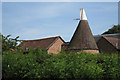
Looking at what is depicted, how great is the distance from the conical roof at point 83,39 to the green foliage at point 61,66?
17.5 meters

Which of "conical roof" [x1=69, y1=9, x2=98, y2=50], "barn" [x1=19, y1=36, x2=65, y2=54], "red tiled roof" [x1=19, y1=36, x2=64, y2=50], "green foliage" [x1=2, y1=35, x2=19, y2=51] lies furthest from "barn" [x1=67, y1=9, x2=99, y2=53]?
"green foliage" [x1=2, y1=35, x2=19, y2=51]

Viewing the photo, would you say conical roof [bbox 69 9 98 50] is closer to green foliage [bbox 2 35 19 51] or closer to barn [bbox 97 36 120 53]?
barn [bbox 97 36 120 53]

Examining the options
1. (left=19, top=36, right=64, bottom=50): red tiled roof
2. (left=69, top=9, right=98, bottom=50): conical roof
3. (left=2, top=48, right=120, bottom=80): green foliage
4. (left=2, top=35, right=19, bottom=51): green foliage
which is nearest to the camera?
(left=2, top=48, right=120, bottom=80): green foliage

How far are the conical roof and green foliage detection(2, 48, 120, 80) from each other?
17463 millimetres

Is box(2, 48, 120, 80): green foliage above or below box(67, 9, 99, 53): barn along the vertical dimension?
below

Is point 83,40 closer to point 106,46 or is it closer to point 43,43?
point 106,46

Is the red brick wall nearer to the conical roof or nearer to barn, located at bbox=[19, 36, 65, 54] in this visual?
barn, located at bbox=[19, 36, 65, 54]

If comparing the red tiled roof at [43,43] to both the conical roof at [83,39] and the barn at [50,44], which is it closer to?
the barn at [50,44]

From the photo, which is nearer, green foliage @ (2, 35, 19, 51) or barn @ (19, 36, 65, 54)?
green foliage @ (2, 35, 19, 51)

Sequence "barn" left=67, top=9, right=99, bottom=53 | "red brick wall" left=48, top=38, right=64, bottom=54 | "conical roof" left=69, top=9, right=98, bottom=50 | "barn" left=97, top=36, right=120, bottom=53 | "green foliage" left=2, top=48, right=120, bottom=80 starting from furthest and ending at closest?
"red brick wall" left=48, top=38, right=64, bottom=54, "barn" left=97, top=36, right=120, bottom=53, "conical roof" left=69, top=9, right=98, bottom=50, "barn" left=67, top=9, right=99, bottom=53, "green foliage" left=2, top=48, right=120, bottom=80

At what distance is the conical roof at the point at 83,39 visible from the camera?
26266 mm

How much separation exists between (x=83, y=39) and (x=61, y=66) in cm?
1964

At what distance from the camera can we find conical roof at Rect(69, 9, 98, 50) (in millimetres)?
26266

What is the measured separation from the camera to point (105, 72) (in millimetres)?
7277
